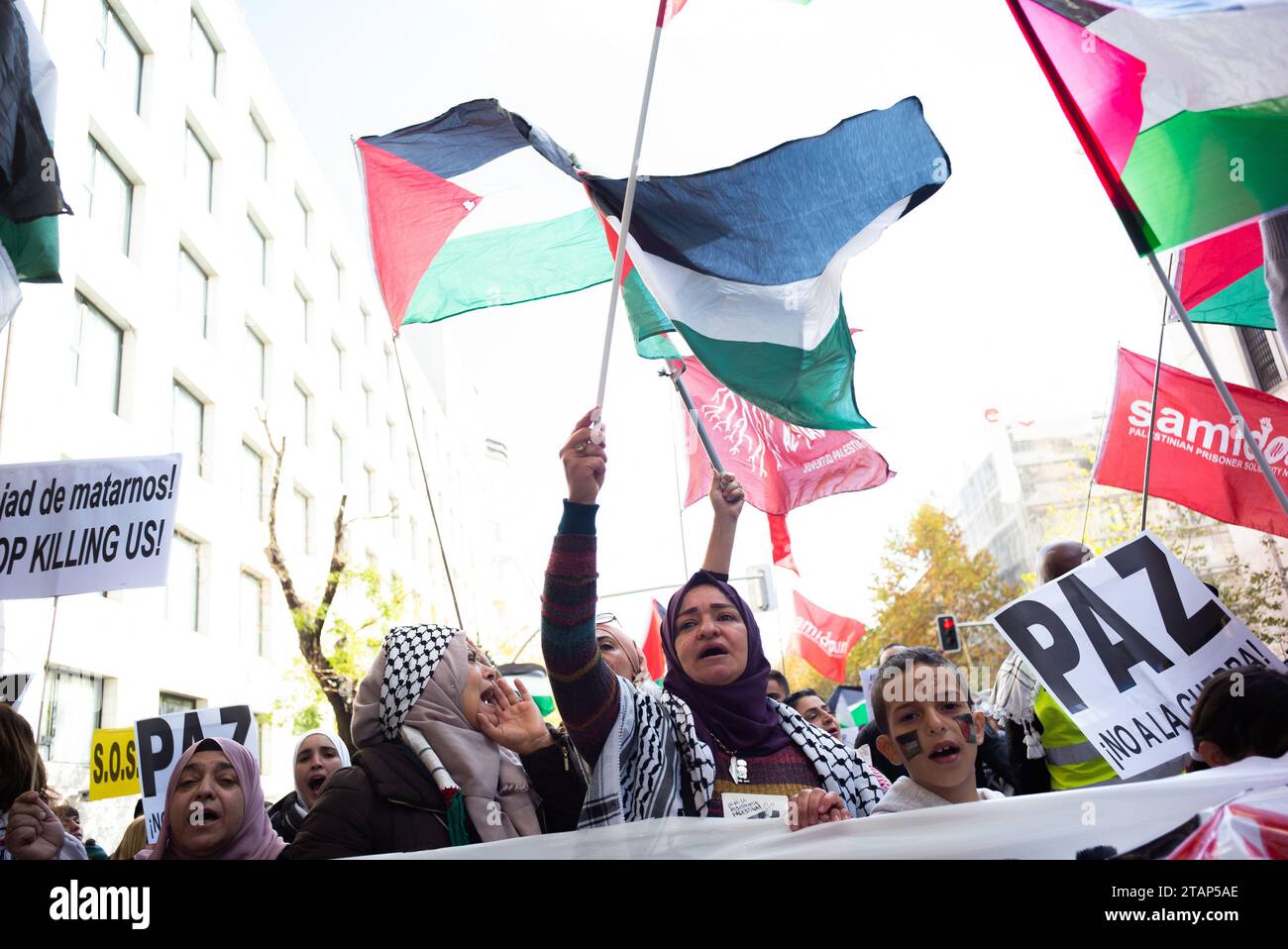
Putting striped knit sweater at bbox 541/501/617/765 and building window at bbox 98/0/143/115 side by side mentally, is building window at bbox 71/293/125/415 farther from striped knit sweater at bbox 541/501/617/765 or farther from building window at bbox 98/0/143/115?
striped knit sweater at bbox 541/501/617/765

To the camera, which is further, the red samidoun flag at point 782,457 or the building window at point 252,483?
the building window at point 252,483

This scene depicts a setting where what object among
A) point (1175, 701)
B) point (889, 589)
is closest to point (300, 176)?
point (889, 589)

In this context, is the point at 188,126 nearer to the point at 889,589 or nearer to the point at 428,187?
the point at 428,187

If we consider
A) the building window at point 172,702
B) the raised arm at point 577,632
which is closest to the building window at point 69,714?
the building window at point 172,702

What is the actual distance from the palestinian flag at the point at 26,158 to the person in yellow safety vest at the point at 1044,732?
178 inches

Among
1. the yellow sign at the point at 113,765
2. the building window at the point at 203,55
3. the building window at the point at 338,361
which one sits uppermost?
the building window at the point at 203,55

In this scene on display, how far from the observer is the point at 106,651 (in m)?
16.7

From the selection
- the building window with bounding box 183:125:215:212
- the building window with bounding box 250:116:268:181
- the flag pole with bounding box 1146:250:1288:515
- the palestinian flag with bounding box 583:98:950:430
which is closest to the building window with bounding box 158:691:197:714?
the building window with bounding box 183:125:215:212

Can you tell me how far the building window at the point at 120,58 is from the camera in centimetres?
1927

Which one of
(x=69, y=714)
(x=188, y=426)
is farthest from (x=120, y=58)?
(x=69, y=714)

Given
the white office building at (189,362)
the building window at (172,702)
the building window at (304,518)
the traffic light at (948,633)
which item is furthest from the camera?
the building window at (304,518)

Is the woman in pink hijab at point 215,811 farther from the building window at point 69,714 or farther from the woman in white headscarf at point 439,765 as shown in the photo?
the building window at point 69,714

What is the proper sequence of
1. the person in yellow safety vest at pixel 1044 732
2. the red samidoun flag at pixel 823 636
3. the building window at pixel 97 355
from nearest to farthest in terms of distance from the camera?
1. the person in yellow safety vest at pixel 1044 732
2. the building window at pixel 97 355
3. the red samidoun flag at pixel 823 636

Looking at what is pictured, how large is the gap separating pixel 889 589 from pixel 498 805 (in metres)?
40.4
